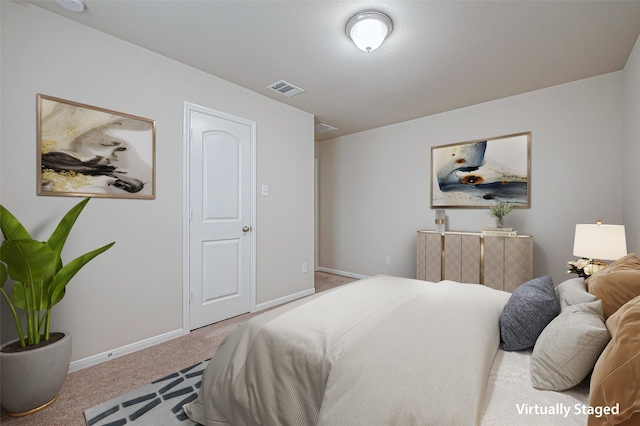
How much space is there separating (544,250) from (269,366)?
11.2 ft

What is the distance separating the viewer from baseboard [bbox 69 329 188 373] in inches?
82.6

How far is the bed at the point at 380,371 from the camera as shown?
2.94ft

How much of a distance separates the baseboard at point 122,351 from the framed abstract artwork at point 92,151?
1240mm

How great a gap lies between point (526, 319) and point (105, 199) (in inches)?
113

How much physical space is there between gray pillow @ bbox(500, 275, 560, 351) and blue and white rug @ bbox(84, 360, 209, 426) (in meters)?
1.68

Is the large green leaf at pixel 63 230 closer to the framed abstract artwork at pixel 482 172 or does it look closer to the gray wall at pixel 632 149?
the framed abstract artwork at pixel 482 172

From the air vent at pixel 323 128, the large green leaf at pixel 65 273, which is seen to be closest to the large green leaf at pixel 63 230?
the large green leaf at pixel 65 273

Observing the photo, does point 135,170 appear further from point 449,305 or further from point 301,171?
point 449,305

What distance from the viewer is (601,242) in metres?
2.15

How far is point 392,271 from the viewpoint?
447 centimetres

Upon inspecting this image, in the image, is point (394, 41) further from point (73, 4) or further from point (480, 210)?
point (480, 210)

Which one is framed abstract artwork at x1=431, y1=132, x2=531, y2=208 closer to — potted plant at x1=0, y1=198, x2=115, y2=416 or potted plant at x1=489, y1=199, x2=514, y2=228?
potted plant at x1=489, y1=199, x2=514, y2=228

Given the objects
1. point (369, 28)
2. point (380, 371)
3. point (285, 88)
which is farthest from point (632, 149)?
point (285, 88)

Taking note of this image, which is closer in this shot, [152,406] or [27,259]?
[27,259]
